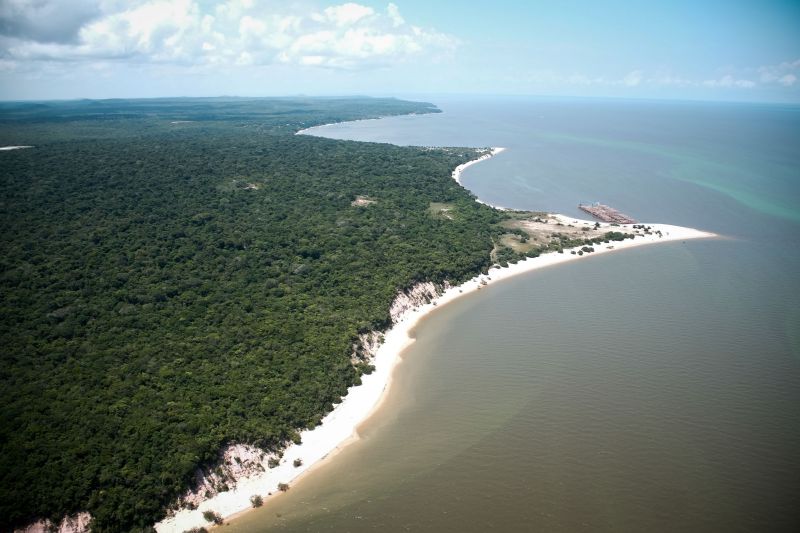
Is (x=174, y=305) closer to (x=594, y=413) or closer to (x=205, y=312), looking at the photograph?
(x=205, y=312)

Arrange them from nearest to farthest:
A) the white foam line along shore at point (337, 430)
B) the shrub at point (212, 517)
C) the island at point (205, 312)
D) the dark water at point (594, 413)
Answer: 1. the shrub at point (212, 517)
2. the white foam line along shore at point (337, 430)
3. the island at point (205, 312)
4. the dark water at point (594, 413)

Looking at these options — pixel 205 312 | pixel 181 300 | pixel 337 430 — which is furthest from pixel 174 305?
pixel 337 430

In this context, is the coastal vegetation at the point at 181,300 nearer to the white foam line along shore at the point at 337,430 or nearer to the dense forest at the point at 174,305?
the dense forest at the point at 174,305

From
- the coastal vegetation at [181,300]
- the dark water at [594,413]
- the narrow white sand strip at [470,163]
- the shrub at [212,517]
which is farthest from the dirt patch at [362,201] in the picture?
the shrub at [212,517]

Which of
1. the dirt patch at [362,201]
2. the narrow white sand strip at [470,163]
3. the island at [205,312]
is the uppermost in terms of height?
the narrow white sand strip at [470,163]

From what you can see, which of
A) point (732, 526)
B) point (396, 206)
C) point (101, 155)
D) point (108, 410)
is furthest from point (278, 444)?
point (101, 155)

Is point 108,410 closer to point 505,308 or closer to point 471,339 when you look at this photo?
point 471,339

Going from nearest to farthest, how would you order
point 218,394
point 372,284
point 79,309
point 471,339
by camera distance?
point 218,394 → point 79,309 → point 471,339 → point 372,284
